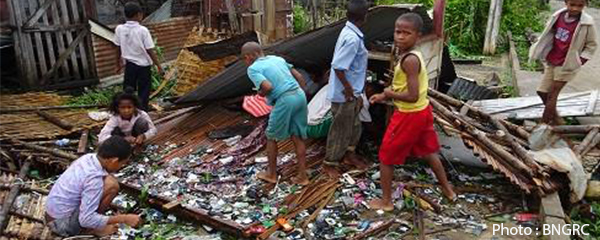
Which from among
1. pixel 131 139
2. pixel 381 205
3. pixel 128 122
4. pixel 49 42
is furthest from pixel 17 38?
pixel 381 205

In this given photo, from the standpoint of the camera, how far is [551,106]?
5633 mm

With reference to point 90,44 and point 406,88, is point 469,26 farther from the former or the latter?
point 406,88

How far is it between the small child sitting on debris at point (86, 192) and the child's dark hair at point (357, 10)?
208 cm

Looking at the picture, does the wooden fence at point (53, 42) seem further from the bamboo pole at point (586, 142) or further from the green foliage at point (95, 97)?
the bamboo pole at point (586, 142)

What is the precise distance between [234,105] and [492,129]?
3.01 meters

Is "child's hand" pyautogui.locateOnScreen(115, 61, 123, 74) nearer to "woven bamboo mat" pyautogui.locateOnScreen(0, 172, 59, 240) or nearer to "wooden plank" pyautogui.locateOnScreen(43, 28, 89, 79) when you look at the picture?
"wooden plank" pyautogui.locateOnScreen(43, 28, 89, 79)

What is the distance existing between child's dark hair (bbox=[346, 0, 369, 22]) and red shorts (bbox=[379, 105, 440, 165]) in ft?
2.92

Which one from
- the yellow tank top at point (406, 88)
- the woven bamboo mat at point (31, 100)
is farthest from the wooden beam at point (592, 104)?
the woven bamboo mat at point (31, 100)

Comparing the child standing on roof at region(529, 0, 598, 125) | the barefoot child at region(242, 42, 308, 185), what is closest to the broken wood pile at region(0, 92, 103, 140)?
the barefoot child at region(242, 42, 308, 185)

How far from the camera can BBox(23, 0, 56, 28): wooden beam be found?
7.86 meters

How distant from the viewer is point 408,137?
13.3ft

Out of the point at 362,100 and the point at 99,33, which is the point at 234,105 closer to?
the point at 362,100

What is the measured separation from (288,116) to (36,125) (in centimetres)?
345

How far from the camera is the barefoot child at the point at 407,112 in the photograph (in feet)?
12.6
